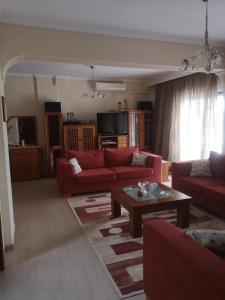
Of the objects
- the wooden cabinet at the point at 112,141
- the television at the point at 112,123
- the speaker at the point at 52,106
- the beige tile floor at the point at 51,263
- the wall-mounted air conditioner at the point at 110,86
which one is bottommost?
the beige tile floor at the point at 51,263

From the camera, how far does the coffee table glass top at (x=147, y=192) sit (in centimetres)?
298

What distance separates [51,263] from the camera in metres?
2.32

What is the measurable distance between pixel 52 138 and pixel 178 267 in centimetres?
510

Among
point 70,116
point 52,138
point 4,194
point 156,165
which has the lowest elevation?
point 156,165

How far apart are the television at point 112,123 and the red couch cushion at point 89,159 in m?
1.39

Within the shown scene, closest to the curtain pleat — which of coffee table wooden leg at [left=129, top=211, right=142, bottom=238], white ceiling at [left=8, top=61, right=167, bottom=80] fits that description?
white ceiling at [left=8, top=61, right=167, bottom=80]

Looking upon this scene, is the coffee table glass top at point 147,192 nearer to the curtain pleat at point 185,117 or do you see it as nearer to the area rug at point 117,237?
the area rug at point 117,237

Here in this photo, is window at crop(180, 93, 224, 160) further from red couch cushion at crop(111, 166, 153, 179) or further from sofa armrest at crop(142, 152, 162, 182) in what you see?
red couch cushion at crop(111, 166, 153, 179)

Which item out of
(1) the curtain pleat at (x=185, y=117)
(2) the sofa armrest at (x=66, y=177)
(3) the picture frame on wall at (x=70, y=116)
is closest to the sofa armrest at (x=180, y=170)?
(1) the curtain pleat at (x=185, y=117)

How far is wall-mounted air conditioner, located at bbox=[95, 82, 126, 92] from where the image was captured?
20.8ft

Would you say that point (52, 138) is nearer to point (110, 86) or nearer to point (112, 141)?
point (112, 141)

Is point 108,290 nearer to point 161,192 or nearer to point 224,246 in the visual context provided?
point 224,246

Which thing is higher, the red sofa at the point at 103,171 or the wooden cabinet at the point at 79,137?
the wooden cabinet at the point at 79,137

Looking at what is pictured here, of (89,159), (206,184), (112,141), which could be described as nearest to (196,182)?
(206,184)
